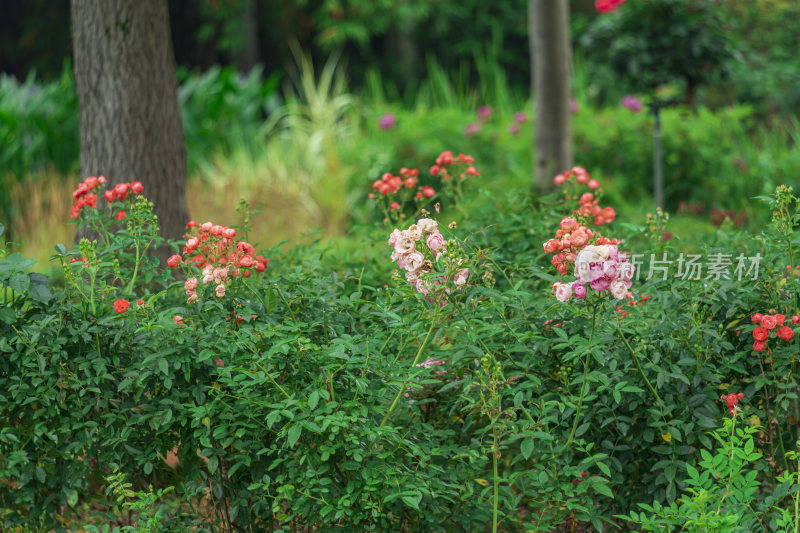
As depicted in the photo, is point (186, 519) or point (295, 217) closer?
point (186, 519)

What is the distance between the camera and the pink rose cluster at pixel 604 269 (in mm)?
2172

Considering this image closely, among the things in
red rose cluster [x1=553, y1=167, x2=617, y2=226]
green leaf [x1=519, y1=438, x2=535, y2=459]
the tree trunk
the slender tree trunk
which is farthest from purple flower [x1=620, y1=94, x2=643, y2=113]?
the slender tree trunk

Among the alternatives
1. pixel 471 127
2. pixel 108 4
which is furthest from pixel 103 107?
pixel 471 127

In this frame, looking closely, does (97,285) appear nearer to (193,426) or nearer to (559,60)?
(193,426)

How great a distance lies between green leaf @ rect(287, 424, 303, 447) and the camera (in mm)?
2141

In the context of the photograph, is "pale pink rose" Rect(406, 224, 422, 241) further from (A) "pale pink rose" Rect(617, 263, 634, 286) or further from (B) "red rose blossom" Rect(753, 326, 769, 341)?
(B) "red rose blossom" Rect(753, 326, 769, 341)

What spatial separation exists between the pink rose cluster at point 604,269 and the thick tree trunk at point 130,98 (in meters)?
2.42

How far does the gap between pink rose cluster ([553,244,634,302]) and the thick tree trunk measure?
242 centimetres

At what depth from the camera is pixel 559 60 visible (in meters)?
5.70

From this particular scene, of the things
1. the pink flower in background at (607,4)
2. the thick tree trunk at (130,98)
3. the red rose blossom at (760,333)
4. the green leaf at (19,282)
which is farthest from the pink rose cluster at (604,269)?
the pink flower in background at (607,4)

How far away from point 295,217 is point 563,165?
7.72 feet

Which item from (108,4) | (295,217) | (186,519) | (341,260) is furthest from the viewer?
(295,217)

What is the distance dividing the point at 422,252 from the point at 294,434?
0.57m

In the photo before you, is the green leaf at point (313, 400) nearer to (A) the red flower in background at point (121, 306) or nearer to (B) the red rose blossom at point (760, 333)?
(A) the red flower in background at point (121, 306)
